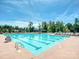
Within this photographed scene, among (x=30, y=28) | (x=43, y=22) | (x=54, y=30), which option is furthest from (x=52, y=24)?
(x=30, y=28)

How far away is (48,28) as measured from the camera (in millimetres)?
60250

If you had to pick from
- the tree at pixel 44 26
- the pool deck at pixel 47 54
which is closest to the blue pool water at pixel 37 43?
the pool deck at pixel 47 54

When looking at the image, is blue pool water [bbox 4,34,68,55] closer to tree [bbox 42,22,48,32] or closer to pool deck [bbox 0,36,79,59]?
pool deck [bbox 0,36,79,59]

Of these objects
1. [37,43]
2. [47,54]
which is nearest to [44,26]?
[37,43]

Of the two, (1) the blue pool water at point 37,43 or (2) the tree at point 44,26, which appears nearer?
(1) the blue pool water at point 37,43

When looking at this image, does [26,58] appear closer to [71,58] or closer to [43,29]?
[71,58]

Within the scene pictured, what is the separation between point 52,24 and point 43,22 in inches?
265

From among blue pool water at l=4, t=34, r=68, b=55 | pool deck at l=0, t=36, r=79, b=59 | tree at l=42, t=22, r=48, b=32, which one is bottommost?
blue pool water at l=4, t=34, r=68, b=55

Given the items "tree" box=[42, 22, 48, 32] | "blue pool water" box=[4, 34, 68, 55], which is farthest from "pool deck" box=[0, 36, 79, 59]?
"tree" box=[42, 22, 48, 32]

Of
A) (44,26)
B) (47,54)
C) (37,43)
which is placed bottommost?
(37,43)

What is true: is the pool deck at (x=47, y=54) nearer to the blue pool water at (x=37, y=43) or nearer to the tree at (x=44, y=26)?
the blue pool water at (x=37, y=43)

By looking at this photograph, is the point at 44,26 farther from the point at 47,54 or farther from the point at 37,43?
the point at 47,54

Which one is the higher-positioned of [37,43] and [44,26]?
[44,26]

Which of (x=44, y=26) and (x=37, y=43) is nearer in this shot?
(x=37, y=43)
